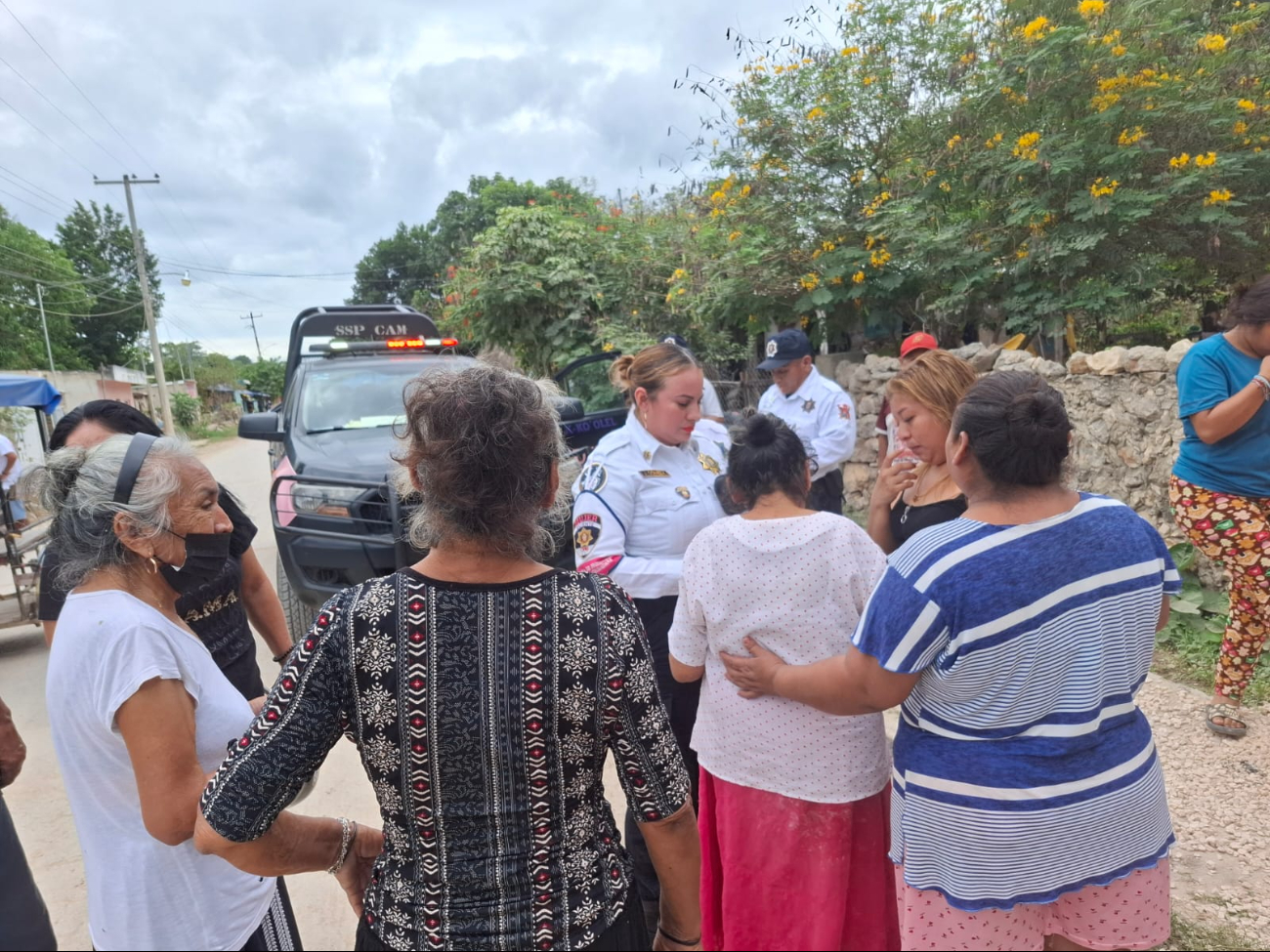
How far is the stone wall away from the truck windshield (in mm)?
4113

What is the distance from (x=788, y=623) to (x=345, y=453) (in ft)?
11.9

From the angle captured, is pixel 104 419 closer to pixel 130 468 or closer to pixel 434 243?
pixel 130 468

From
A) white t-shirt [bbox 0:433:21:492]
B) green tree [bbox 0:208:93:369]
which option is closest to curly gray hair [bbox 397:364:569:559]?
white t-shirt [bbox 0:433:21:492]

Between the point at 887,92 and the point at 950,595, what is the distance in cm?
623

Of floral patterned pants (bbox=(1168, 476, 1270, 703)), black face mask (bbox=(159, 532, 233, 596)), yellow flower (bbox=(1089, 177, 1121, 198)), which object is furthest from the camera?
yellow flower (bbox=(1089, 177, 1121, 198))

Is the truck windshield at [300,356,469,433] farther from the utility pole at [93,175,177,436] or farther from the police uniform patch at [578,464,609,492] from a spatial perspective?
the utility pole at [93,175,177,436]

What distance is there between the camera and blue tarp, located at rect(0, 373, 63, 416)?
643 cm

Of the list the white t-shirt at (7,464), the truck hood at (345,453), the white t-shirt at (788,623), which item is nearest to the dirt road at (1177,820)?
the white t-shirt at (788,623)

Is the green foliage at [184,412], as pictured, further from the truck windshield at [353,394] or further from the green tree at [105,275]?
the truck windshield at [353,394]

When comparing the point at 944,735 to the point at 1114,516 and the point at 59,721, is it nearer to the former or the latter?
the point at 1114,516

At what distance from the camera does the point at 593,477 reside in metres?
2.42

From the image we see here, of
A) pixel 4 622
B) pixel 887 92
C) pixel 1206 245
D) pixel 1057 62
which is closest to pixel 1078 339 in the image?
pixel 1206 245

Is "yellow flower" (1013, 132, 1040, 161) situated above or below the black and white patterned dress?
above

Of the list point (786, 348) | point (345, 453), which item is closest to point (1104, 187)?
point (786, 348)
